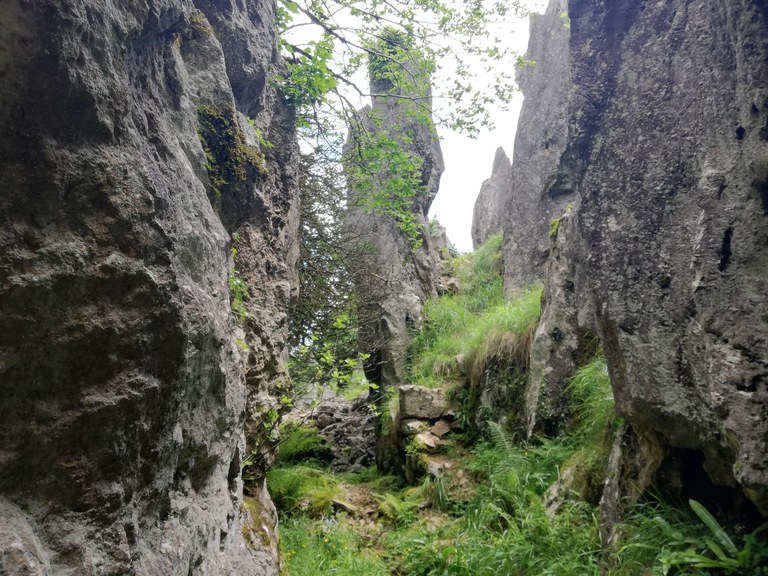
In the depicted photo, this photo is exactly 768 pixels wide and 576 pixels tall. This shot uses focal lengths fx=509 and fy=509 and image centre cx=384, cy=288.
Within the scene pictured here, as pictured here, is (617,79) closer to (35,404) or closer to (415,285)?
(35,404)

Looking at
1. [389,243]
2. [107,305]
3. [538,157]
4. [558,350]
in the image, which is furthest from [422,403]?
[538,157]

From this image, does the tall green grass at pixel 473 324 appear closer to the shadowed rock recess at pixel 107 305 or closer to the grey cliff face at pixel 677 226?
the grey cliff face at pixel 677 226

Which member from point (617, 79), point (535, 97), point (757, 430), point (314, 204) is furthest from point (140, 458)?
point (535, 97)

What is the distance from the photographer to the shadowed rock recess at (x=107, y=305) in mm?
1472

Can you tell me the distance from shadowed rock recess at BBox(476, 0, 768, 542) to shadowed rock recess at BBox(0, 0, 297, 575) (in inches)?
88.5

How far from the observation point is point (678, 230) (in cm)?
279

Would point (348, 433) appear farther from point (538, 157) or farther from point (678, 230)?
point (678, 230)

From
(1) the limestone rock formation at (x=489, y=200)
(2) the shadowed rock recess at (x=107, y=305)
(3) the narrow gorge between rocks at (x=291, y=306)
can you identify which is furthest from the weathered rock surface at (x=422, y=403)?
(1) the limestone rock formation at (x=489, y=200)

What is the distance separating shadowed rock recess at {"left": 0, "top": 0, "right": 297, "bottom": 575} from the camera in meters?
1.47

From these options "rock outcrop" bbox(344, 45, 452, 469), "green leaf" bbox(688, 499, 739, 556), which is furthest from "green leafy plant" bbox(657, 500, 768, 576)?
"rock outcrop" bbox(344, 45, 452, 469)

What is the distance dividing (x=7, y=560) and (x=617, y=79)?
151 inches

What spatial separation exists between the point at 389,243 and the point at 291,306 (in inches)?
250

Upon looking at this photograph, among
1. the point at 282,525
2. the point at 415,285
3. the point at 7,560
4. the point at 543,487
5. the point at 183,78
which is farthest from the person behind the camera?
the point at 415,285

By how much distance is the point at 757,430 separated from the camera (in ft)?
6.72
